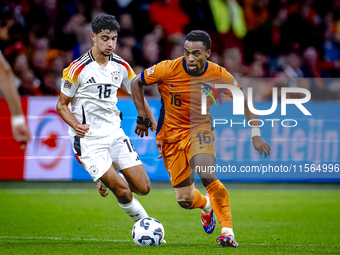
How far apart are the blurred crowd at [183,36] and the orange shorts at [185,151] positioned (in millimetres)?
4661

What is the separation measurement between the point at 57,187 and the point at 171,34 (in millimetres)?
4534

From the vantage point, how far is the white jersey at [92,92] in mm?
6109

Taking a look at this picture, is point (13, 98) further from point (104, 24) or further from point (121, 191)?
point (104, 24)

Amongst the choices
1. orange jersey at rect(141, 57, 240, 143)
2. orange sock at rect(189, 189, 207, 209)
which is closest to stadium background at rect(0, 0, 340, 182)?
orange sock at rect(189, 189, 207, 209)

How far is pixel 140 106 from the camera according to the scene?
20.4 feet

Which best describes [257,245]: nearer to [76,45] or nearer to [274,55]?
[76,45]

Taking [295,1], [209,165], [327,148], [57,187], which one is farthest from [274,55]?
[209,165]

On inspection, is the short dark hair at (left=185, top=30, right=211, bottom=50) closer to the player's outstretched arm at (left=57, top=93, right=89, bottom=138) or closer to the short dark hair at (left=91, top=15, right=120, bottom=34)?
the short dark hair at (left=91, top=15, right=120, bottom=34)

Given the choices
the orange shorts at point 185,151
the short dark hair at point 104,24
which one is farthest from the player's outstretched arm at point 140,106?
the short dark hair at point 104,24

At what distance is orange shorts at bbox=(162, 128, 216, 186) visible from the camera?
5.95 m

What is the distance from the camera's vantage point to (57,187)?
1112 centimetres

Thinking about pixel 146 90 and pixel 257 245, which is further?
pixel 146 90

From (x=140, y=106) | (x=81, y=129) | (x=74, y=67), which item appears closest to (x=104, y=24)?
(x=74, y=67)

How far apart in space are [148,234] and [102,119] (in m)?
1.51
